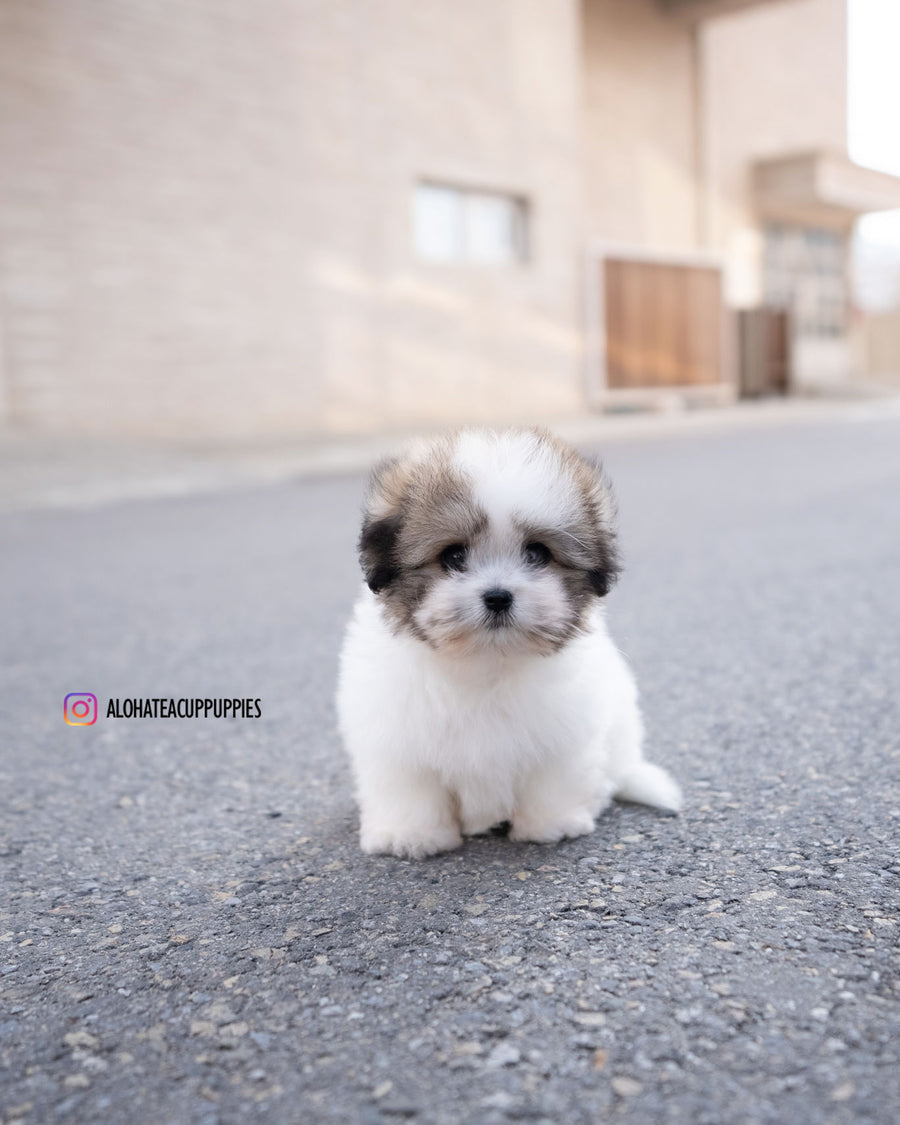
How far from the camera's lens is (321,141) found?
17.3 metres

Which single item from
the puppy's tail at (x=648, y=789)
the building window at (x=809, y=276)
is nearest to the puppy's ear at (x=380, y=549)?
the puppy's tail at (x=648, y=789)

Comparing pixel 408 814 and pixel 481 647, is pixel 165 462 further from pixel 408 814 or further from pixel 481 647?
pixel 481 647

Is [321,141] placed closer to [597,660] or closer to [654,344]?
[654,344]

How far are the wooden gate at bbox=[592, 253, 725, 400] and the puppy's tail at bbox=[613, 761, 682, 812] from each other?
20063 millimetres

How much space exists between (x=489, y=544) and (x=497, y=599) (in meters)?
0.12

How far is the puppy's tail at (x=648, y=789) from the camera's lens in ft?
8.62

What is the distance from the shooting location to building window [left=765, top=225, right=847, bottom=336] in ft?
99.3

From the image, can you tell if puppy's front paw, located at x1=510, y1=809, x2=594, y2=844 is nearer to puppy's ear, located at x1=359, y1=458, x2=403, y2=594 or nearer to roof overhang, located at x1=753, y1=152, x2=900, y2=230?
puppy's ear, located at x1=359, y1=458, x2=403, y2=594

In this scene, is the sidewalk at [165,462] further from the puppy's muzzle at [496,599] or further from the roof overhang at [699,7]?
the roof overhang at [699,7]

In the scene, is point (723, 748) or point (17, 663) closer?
point (723, 748)

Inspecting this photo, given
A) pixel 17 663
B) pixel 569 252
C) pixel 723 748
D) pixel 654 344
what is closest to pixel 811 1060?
pixel 723 748

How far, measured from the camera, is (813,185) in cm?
2784

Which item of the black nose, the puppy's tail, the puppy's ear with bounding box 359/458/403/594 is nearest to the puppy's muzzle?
the black nose

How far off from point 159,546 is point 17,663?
3.33 metres
